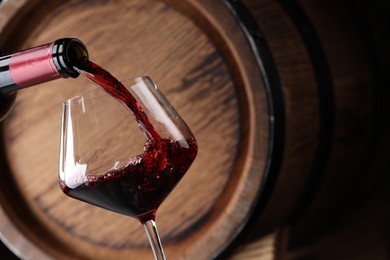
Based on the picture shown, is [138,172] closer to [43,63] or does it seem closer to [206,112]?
[43,63]

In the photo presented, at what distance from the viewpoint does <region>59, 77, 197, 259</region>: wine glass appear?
1270 mm

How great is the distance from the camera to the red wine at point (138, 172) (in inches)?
49.9

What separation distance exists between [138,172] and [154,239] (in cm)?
14

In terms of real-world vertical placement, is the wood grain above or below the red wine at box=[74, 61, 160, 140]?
below

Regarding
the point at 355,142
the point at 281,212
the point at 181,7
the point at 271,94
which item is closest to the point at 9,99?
the point at 181,7

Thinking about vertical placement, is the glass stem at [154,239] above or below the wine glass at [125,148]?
below

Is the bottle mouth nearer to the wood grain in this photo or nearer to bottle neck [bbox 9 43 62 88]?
bottle neck [bbox 9 43 62 88]

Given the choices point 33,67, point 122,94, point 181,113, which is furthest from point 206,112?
point 33,67

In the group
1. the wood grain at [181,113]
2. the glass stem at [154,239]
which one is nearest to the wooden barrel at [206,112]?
the wood grain at [181,113]

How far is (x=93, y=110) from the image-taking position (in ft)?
4.21

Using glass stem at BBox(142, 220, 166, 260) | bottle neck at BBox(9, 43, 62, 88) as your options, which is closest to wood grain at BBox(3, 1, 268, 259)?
glass stem at BBox(142, 220, 166, 260)

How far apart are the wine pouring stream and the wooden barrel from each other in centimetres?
33

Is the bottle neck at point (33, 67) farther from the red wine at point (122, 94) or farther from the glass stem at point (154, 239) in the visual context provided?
the glass stem at point (154, 239)

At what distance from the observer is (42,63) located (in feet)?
4.09
